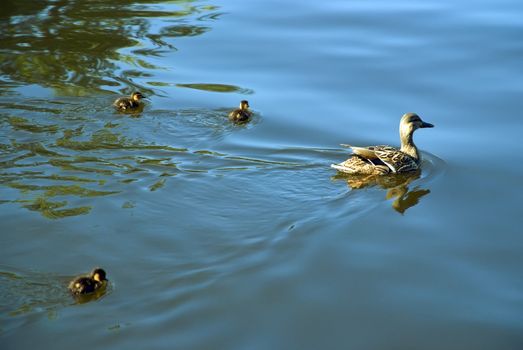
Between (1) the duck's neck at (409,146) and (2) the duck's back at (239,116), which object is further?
(2) the duck's back at (239,116)

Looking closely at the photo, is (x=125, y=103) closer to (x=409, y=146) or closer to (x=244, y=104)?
(x=244, y=104)

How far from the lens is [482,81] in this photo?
35.1 feet

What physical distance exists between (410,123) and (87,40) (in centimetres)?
525

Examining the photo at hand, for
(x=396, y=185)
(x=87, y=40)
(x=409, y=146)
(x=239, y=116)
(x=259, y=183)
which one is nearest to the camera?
(x=259, y=183)

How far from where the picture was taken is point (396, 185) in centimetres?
852

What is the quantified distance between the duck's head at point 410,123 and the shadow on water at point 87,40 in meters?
3.21

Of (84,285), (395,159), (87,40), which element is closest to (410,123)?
(395,159)

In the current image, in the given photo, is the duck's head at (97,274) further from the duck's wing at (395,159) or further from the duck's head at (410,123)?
the duck's head at (410,123)

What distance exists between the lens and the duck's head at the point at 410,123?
8.91 m

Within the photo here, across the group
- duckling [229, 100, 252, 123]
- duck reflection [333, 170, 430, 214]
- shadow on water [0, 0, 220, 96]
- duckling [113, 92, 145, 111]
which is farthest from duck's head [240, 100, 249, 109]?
duck reflection [333, 170, 430, 214]

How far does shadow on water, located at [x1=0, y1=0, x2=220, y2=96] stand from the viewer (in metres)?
10.8

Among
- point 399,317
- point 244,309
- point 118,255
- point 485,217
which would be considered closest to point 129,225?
point 118,255

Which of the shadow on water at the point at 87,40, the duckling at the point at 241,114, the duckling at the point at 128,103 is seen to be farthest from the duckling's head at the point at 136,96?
the duckling at the point at 241,114

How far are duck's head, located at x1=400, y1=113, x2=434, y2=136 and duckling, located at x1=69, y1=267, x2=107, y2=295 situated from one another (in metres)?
3.91
